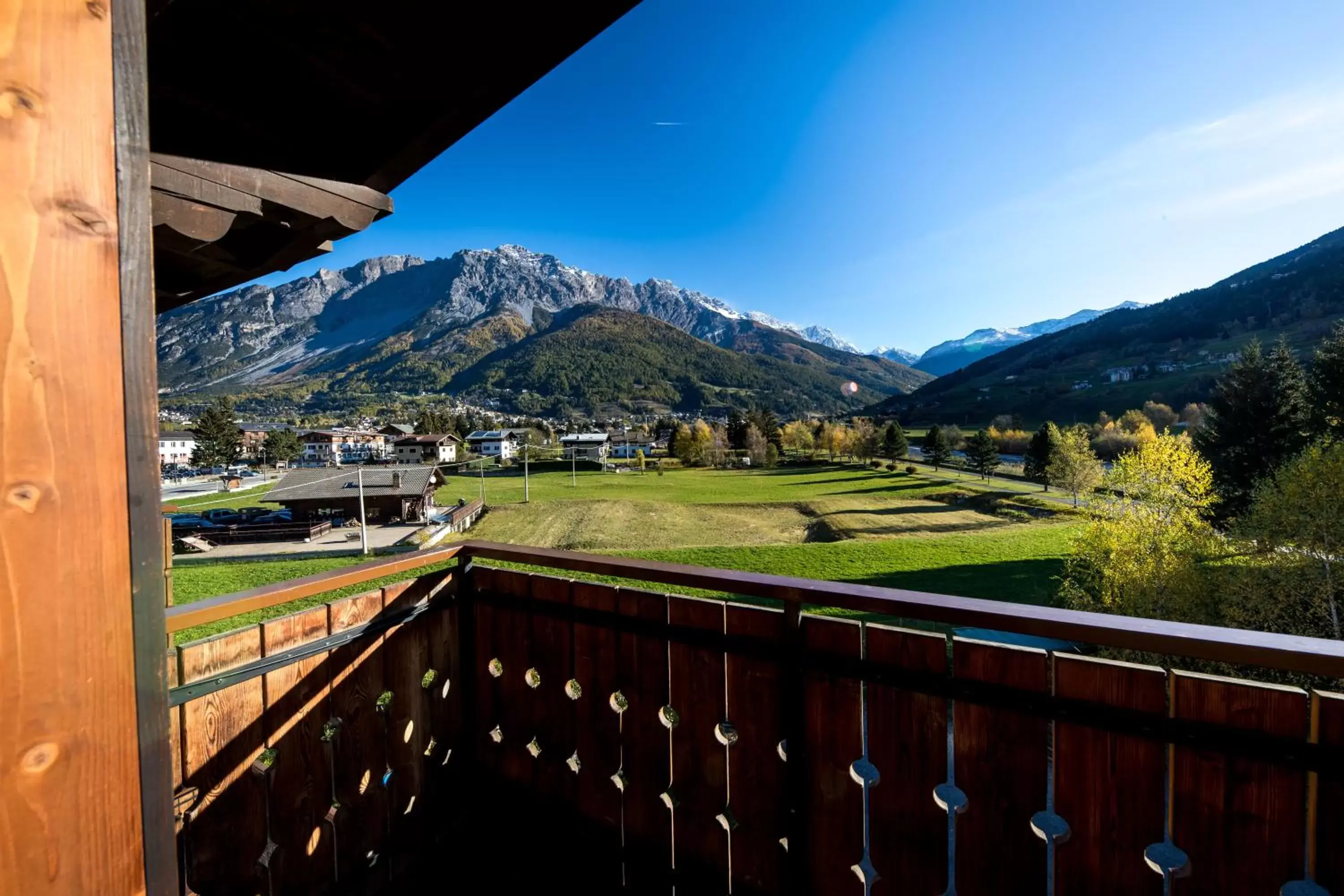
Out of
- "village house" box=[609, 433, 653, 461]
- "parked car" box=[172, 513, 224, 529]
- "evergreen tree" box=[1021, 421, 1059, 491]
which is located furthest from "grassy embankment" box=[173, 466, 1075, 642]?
"village house" box=[609, 433, 653, 461]

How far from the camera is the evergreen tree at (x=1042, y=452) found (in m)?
35.6

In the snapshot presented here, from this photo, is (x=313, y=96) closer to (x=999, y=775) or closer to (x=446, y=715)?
(x=446, y=715)

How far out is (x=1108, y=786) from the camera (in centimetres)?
111

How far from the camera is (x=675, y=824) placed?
1730mm

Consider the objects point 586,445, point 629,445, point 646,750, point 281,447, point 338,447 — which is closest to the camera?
point 646,750

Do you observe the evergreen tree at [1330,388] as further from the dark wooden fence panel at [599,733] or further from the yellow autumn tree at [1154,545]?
the dark wooden fence panel at [599,733]

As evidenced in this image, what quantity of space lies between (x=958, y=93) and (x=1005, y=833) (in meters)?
10.9

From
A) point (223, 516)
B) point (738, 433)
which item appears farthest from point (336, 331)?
point (223, 516)

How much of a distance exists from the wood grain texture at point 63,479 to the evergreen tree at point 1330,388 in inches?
913

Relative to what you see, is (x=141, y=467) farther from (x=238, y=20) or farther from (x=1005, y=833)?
(x=1005, y=833)

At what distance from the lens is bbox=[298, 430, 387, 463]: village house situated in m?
63.3

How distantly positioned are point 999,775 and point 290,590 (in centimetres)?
210

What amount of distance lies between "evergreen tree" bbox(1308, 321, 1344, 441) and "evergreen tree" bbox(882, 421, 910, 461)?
3735cm

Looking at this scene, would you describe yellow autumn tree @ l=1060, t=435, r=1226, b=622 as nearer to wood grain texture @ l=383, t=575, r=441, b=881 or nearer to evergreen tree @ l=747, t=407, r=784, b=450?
wood grain texture @ l=383, t=575, r=441, b=881
